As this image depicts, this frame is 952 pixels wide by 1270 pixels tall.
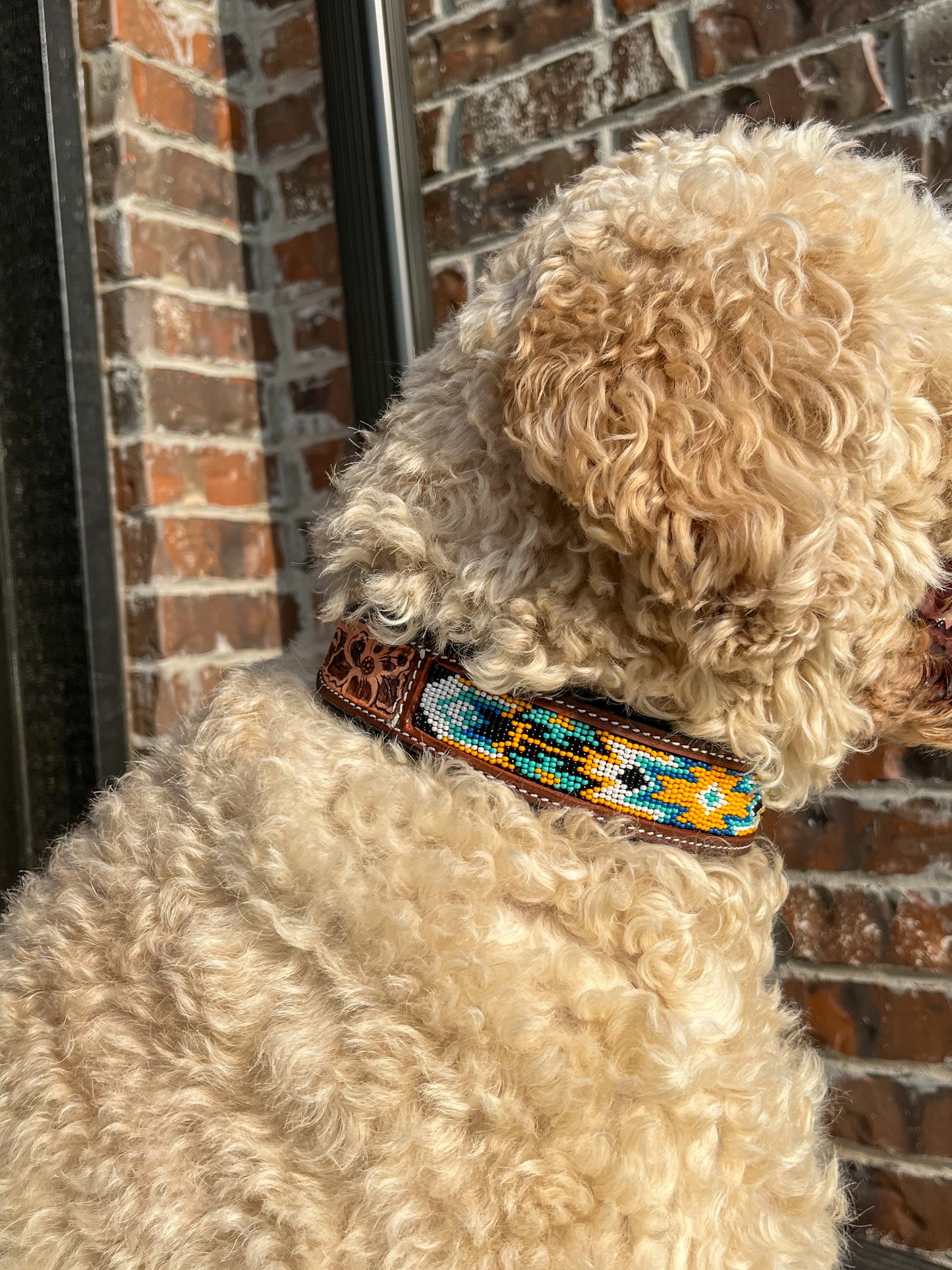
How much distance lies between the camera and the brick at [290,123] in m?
2.24

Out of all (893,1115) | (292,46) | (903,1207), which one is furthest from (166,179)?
(903,1207)

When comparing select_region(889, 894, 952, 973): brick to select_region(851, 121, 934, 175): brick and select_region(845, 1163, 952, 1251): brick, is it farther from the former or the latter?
select_region(851, 121, 934, 175): brick

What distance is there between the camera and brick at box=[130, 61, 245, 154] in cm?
217

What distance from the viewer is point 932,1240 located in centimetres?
174

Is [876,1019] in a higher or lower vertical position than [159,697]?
lower

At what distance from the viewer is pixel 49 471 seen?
2.23 metres

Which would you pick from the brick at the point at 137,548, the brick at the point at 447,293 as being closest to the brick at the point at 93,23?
the brick at the point at 447,293

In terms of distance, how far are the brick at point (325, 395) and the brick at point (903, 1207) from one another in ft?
6.21

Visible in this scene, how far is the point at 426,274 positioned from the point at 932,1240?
6.88 ft

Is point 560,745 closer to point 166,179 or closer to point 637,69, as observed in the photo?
point 637,69

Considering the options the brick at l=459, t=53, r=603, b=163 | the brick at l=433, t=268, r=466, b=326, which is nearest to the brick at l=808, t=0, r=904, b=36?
the brick at l=459, t=53, r=603, b=163

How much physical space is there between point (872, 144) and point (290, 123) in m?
1.35

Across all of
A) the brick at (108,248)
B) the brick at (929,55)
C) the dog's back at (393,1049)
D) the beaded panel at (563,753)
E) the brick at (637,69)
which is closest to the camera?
the dog's back at (393,1049)

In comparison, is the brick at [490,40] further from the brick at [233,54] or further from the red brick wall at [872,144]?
the brick at [233,54]
